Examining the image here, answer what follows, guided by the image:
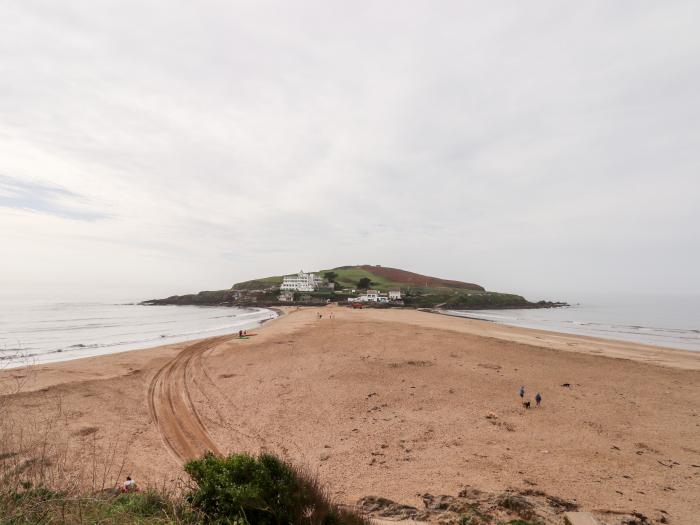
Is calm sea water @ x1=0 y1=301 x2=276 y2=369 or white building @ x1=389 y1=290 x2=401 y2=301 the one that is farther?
white building @ x1=389 y1=290 x2=401 y2=301

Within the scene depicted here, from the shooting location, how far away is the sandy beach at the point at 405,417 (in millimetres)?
9156

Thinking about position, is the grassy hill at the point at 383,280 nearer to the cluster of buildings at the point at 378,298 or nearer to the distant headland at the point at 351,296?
the distant headland at the point at 351,296

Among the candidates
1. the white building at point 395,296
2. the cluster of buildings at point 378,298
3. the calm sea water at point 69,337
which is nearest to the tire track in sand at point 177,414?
the calm sea water at point 69,337

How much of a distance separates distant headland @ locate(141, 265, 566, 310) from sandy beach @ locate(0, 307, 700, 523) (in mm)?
55648

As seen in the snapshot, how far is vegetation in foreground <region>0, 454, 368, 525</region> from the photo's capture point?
427 cm

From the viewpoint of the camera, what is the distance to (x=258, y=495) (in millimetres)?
5191

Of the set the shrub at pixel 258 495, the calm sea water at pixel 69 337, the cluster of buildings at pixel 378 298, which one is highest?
the cluster of buildings at pixel 378 298

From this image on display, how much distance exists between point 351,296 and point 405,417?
85.0 m

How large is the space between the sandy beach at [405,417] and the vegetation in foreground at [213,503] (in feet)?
9.73

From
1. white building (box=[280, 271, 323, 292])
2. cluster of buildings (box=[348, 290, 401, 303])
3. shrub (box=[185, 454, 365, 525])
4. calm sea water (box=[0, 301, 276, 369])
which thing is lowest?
calm sea water (box=[0, 301, 276, 369])

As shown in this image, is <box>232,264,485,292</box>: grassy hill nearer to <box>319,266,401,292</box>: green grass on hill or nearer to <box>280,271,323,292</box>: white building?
<box>319,266,401,292</box>: green grass on hill

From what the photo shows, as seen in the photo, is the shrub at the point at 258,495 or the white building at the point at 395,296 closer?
the shrub at the point at 258,495

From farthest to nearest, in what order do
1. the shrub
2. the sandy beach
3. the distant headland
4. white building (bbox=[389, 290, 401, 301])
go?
white building (bbox=[389, 290, 401, 301]) < the distant headland < the sandy beach < the shrub

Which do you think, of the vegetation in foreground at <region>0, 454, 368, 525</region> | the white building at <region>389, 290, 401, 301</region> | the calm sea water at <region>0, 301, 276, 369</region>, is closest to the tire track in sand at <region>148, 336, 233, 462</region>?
the vegetation in foreground at <region>0, 454, 368, 525</region>
